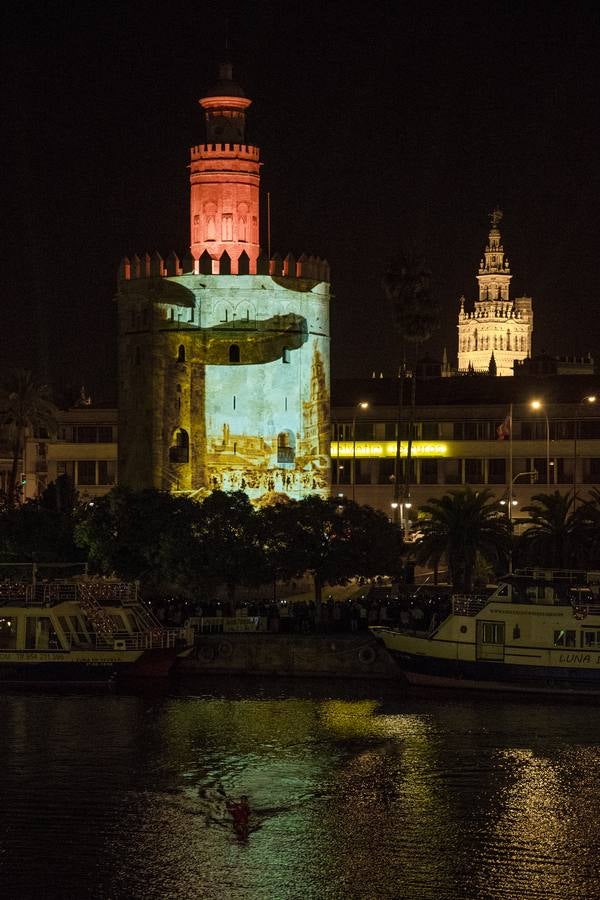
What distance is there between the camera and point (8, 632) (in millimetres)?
70500

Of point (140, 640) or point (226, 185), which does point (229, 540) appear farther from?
point (226, 185)

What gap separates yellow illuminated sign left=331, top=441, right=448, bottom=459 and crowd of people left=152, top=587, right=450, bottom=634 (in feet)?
132

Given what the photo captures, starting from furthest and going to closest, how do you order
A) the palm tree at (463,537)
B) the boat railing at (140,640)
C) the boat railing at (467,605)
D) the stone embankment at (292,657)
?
the palm tree at (463,537), the stone embankment at (292,657), the boat railing at (140,640), the boat railing at (467,605)

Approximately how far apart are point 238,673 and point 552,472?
159ft

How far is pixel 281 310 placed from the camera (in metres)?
95.8

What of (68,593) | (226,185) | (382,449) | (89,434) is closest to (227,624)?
(68,593)

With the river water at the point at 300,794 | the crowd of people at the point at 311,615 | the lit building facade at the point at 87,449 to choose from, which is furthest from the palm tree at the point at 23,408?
the river water at the point at 300,794

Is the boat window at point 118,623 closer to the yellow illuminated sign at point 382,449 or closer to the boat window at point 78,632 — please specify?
the boat window at point 78,632

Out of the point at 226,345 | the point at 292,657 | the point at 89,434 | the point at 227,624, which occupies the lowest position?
the point at 292,657

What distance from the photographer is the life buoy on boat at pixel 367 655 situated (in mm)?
71250

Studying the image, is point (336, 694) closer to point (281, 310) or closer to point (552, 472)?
point (281, 310)

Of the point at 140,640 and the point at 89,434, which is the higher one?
the point at 89,434

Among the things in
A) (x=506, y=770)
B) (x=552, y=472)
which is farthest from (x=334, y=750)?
(x=552, y=472)

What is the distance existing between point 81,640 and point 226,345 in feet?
87.7
